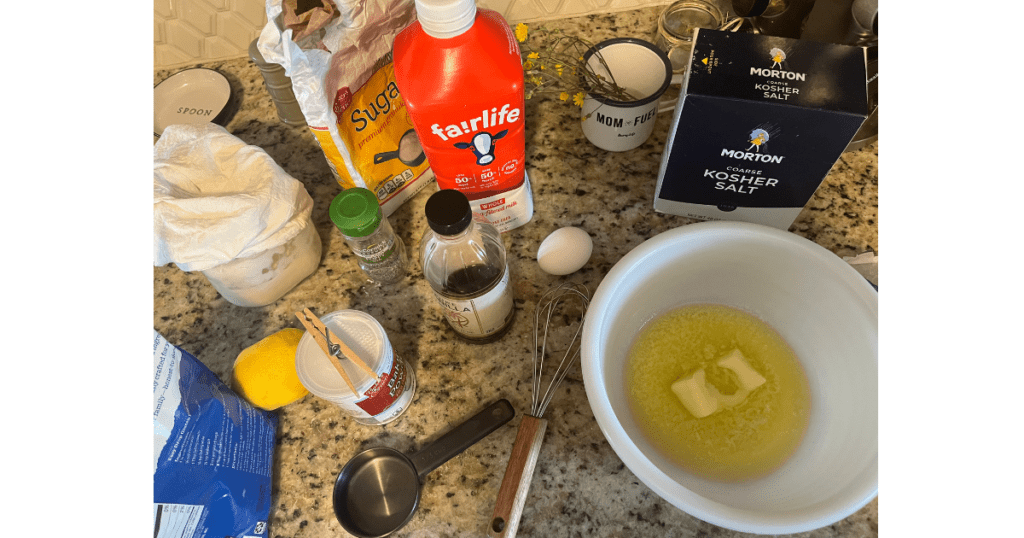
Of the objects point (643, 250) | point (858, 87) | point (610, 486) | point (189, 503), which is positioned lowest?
point (610, 486)

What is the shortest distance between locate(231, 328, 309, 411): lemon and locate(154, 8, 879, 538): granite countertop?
0.06 m

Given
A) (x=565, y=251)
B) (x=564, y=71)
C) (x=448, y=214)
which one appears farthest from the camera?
(x=564, y=71)

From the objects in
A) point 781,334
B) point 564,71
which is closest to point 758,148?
point 781,334

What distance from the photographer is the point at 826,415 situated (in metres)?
0.62

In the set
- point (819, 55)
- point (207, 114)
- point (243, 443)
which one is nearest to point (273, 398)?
point (243, 443)

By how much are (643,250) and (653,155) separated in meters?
0.33

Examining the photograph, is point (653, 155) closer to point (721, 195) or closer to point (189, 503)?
point (721, 195)

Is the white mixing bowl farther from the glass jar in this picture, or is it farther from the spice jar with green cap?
the glass jar

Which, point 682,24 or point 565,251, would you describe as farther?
point 682,24

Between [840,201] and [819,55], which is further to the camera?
[840,201]

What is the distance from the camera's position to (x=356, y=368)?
0.58 metres

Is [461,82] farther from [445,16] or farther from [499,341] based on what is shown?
[499,341]

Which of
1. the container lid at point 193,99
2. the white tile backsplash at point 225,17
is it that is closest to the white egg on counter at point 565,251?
the white tile backsplash at point 225,17

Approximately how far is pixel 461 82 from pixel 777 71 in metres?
0.33
